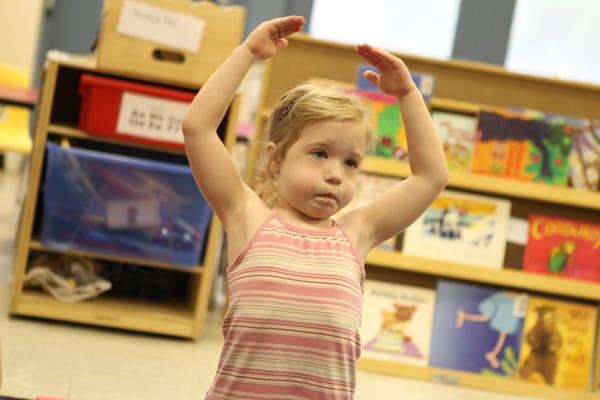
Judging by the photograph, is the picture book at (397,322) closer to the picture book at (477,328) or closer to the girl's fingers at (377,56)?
the picture book at (477,328)

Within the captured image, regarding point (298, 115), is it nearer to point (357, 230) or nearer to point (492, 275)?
point (357, 230)

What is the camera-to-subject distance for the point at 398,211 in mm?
1388

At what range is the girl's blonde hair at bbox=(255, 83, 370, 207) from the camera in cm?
134

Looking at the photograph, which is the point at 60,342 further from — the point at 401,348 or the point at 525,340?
the point at 525,340

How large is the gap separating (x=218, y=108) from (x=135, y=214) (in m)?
1.50

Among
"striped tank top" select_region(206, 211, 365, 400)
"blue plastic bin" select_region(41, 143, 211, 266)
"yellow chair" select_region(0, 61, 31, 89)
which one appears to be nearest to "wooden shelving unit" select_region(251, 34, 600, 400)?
"blue plastic bin" select_region(41, 143, 211, 266)

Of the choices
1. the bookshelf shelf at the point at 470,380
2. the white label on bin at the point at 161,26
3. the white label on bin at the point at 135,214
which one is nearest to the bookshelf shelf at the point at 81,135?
the white label on bin at the point at 135,214

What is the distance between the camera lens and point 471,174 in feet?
9.40

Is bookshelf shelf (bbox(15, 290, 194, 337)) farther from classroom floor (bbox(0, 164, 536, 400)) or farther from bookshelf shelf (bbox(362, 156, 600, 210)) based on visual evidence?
bookshelf shelf (bbox(362, 156, 600, 210))

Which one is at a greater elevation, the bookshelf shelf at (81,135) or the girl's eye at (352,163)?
the girl's eye at (352,163)

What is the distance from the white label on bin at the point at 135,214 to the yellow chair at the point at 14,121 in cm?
170

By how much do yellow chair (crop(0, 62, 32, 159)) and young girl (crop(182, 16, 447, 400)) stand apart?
312 centimetres

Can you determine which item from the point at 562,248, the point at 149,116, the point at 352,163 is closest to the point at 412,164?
the point at 352,163

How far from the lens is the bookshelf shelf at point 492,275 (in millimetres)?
2824
